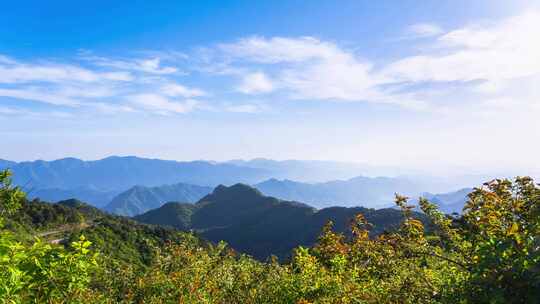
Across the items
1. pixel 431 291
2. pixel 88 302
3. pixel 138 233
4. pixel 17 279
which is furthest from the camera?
pixel 138 233

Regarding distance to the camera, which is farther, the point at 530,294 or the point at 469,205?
the point at 469,205

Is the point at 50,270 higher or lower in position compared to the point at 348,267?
higher

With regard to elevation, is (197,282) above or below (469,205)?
below

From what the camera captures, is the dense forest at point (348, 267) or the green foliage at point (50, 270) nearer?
the dense forest at point (348, 267)

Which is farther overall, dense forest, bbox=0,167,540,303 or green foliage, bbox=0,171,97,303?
green foliage, bbox=0,171,97,303

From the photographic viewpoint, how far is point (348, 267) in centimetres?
1015

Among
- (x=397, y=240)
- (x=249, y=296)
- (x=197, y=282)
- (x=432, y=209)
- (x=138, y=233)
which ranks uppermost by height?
(x=432, y=209)

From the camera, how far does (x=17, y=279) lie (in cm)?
478

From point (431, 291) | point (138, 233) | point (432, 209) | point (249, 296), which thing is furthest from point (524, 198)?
point (138, 233)

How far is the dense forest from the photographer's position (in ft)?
14.3

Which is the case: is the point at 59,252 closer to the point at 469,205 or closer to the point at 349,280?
the point at 349,280

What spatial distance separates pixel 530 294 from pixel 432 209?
4.22 meters

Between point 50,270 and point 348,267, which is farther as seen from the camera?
point 348,267

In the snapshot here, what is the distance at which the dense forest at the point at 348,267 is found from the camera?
435 centimetres
